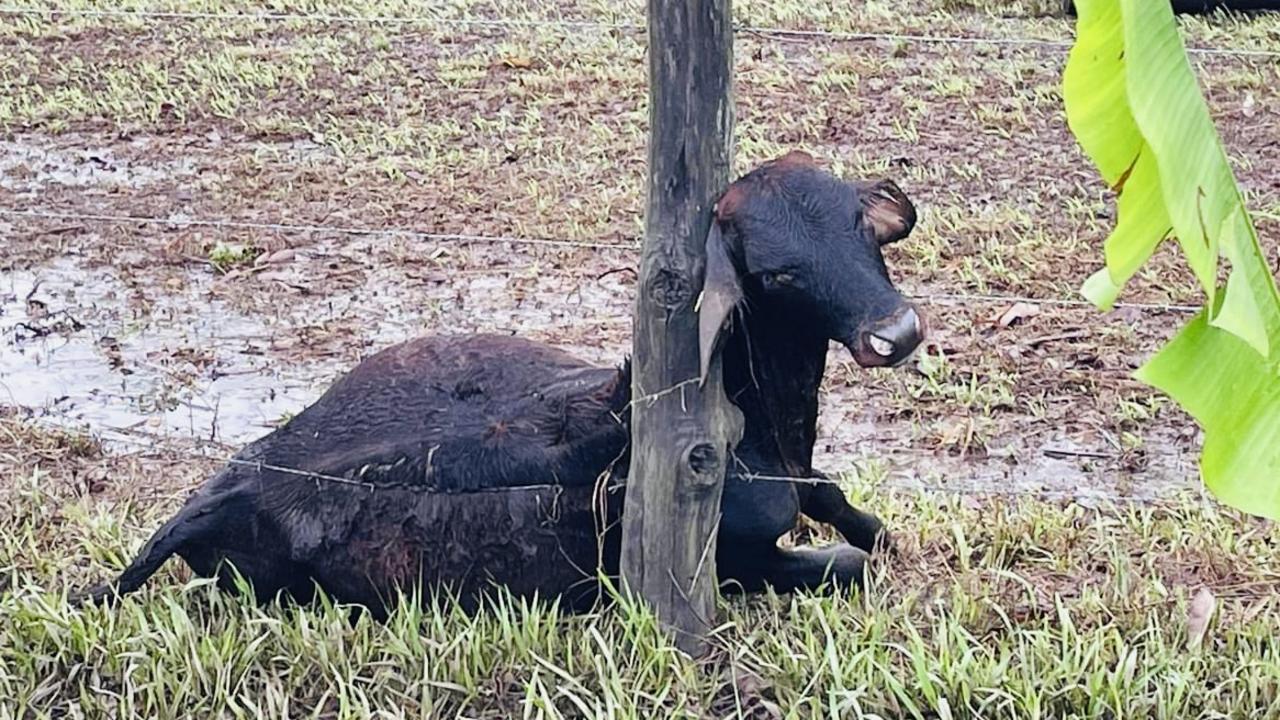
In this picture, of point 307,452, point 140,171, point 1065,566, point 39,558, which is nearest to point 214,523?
point 307,452

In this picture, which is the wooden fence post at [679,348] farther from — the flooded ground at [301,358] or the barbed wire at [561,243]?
the flooded ground at [301,358]

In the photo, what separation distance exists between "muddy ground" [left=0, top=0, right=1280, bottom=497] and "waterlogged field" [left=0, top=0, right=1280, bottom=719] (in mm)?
24

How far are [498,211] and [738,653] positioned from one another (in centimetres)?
396

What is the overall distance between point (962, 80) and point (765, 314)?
609 centimetres

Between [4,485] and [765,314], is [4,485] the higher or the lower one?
the lower one

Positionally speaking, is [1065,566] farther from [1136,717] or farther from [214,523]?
[214,523]

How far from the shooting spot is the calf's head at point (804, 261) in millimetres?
2955

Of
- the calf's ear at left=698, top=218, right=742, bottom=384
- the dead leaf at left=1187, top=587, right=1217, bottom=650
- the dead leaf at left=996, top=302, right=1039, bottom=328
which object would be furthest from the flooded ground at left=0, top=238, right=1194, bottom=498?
the calf's ear at left=698, top=218, right=742, bottom=384

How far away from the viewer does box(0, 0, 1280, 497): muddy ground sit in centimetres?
493

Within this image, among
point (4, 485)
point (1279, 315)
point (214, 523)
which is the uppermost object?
point (1279, 315)

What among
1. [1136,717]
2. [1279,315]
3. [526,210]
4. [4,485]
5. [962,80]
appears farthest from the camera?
[962,80]

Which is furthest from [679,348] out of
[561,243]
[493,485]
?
[561,243]

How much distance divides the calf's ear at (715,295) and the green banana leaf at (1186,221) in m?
1.34

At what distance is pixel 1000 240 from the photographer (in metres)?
6.32
